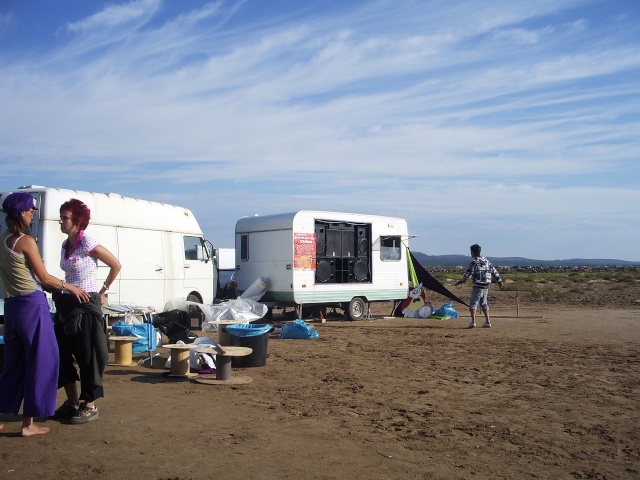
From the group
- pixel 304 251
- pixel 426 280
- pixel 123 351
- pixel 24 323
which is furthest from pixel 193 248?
pixel 24 323

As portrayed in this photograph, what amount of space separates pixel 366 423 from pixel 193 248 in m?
9.11

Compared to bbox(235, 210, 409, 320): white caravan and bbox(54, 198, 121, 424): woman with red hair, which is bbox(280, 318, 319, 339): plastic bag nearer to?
bbox(235, 210, 409, 320): white caravan

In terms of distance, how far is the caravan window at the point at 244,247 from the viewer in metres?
16.9

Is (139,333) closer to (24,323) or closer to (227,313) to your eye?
(227,313)

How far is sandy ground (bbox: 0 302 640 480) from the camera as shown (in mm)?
4879

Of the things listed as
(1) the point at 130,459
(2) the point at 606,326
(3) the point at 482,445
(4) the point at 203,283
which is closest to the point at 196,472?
(1) the point at 130,459

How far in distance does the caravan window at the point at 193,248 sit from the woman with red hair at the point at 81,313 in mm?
8479

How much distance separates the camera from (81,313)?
567 centimetres

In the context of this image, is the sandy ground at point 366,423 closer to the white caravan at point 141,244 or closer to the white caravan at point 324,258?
the white caravan at point 141,244

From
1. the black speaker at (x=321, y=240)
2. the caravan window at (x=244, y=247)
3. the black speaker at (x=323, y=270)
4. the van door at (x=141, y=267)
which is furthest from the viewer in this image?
the caravan window at (x=244, y=247)

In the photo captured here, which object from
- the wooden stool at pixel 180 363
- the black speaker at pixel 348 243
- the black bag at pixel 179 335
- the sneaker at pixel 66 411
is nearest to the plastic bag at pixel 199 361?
the wooden stool at pixel 180 363

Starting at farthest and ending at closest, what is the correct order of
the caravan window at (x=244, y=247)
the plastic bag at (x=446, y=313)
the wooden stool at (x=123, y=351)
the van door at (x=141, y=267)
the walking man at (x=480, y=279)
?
the plastic bag at (x=446, y=313)
the caravan window at (x=244, y=247)
the walking man at (x=480, y=279)
the van door at (x=141, y=267)
the wooden stool at (x=123, y=351)

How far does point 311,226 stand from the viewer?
16.2 meters

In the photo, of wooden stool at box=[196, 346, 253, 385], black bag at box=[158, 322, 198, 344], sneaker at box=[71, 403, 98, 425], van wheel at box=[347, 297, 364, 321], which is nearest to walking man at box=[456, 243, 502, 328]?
van wheel at box=[347, 297, 364, 321]
